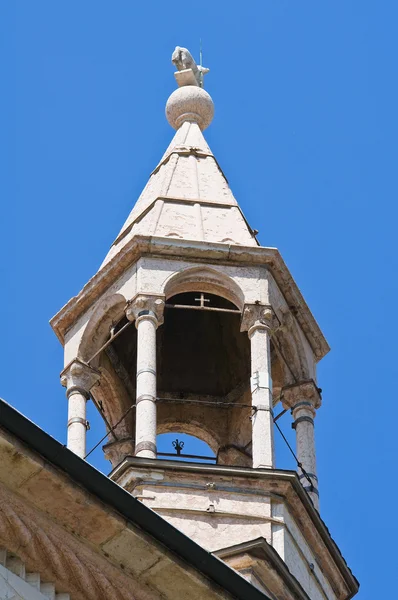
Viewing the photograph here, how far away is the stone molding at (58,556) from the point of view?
13.2 metres

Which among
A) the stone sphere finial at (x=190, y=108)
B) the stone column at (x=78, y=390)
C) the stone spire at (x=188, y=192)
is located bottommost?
the stone column at (x=78, y=390)

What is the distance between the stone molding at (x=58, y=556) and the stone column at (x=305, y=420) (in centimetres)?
1121

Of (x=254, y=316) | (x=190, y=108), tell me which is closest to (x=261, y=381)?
(x=254, y=316)

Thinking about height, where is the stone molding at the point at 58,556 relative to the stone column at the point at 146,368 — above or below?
below

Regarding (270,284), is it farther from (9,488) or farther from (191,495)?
(9,488)

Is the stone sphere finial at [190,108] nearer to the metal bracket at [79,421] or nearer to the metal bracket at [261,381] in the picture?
the metal bracket at [79,421]

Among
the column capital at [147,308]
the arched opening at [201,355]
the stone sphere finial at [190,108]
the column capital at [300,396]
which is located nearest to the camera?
the column capital at [147,308]

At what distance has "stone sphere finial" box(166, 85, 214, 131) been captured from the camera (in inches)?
1166

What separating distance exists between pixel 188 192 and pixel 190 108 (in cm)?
288

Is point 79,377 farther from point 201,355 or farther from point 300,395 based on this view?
point 201,355

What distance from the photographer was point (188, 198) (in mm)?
26750

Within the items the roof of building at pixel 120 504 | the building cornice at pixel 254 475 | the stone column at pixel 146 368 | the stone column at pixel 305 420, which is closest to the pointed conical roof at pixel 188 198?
the stone column at pixel 146 368

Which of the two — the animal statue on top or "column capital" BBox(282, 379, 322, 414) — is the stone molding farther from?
the animal statue on top

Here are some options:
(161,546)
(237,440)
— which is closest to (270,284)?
(237,440)
